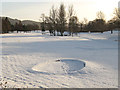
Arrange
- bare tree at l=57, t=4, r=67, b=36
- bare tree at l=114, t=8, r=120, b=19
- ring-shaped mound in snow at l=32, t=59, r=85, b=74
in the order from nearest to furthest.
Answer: ring-shaped mound in snow at l=32, t=59, r=85, b=74 → bare tree at l=114, t=8, r=120, b=19 → bare tree at l=57, t=4, r=67, b=36

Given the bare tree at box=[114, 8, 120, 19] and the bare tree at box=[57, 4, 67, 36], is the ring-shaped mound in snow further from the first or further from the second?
the bare tree at box=[57, 4, 67, 36]

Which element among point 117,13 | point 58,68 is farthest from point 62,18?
point 58,68

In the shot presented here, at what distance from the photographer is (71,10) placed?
3731 centimetres

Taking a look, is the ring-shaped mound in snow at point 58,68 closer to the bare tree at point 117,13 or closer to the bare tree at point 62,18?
the bare tree at point 117,13

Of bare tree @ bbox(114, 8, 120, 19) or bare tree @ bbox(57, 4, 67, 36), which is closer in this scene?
bare tree @ bbox(114, 8, 120, 19)

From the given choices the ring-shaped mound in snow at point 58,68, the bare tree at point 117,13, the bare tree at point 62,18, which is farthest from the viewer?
the bare tree at point 62,18

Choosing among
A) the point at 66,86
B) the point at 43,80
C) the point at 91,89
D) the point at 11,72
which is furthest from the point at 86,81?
the point at 11,72

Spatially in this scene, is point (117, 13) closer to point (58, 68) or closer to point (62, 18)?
point (62, 18)

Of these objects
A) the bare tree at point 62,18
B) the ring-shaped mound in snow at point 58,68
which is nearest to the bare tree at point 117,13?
the bare tree at point 62,18

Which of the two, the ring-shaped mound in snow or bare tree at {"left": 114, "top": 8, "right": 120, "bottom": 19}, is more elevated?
bare tree at {"left": 114, "top": 8, "right": 120, "bottom": 19}

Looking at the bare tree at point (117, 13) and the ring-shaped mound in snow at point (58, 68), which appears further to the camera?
the bare tree at point (117, 13)

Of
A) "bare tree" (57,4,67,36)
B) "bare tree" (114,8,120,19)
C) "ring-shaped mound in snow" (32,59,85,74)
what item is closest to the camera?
"ring-shaped mound in snow" (32,59,85,74)

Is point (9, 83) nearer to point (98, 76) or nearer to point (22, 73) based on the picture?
point (22, 73)

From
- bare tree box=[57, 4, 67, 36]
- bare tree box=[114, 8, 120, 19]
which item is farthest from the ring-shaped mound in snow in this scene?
bare tree box=[57, 4, 67, 36]
